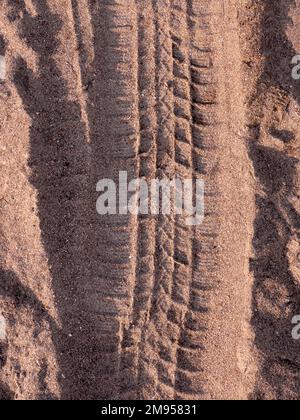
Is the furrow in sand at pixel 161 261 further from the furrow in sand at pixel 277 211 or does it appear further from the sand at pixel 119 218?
the furrow in sand at pixel 277 211

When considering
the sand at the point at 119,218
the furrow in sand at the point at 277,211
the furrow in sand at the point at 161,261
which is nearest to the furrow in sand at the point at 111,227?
the sand at the point at 119,218

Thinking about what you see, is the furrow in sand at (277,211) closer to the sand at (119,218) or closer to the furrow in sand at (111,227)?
the sand at (119,218)

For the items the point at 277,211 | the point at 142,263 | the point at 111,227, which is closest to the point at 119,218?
the point at 111,227

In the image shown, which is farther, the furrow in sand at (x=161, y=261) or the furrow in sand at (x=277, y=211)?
the furrow in sand at (x=277, y=211)

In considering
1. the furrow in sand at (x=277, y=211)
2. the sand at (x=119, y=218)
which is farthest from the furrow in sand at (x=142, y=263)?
the furrow in sand at (x=277, y=211)


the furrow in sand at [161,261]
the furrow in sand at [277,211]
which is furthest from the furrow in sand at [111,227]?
the furrow in sand at [277,211]

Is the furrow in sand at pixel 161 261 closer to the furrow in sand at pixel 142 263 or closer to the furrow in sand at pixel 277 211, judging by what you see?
the furrow in sand at pixel 142 263

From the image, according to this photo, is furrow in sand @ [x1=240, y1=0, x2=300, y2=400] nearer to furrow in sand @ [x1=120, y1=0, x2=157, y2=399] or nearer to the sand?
the sand

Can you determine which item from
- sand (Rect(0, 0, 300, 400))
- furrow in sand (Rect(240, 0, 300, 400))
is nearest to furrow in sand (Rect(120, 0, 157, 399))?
sand (Rect(0, 0, 300, 400))
